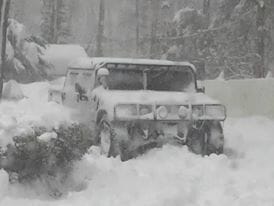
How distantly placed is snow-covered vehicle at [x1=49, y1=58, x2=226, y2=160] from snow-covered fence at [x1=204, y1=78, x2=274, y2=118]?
159 inches

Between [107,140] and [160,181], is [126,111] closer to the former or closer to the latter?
[107,140]

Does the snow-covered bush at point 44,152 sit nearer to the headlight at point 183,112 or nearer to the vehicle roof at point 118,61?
the headlight at point 183,112

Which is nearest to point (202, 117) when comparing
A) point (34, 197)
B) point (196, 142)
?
point (196, 142)

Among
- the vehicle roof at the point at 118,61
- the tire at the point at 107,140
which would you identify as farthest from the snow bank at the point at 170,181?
the vehicle roof at the point at 118,61

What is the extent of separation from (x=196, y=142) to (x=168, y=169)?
2110mm

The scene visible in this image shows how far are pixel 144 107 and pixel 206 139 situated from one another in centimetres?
129

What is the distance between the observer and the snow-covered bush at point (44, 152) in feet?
20.9

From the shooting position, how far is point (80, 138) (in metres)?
7.02

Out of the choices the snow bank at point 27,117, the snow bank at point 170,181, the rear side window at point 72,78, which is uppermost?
the rear side window at point 72,78

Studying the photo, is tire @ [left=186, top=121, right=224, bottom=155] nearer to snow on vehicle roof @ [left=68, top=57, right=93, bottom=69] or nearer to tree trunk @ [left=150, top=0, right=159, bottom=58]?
snow on vehicle roof @ [left=68, top=57, right=93, bottom=69]

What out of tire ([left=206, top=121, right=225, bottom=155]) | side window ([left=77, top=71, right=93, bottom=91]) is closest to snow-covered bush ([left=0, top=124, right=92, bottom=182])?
tire ([left=206, top=121, right=225, bottom=155])

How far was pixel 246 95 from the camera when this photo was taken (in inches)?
598

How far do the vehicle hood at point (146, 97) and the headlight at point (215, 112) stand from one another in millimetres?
106

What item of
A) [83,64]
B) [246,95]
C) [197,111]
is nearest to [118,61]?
[83,64]
